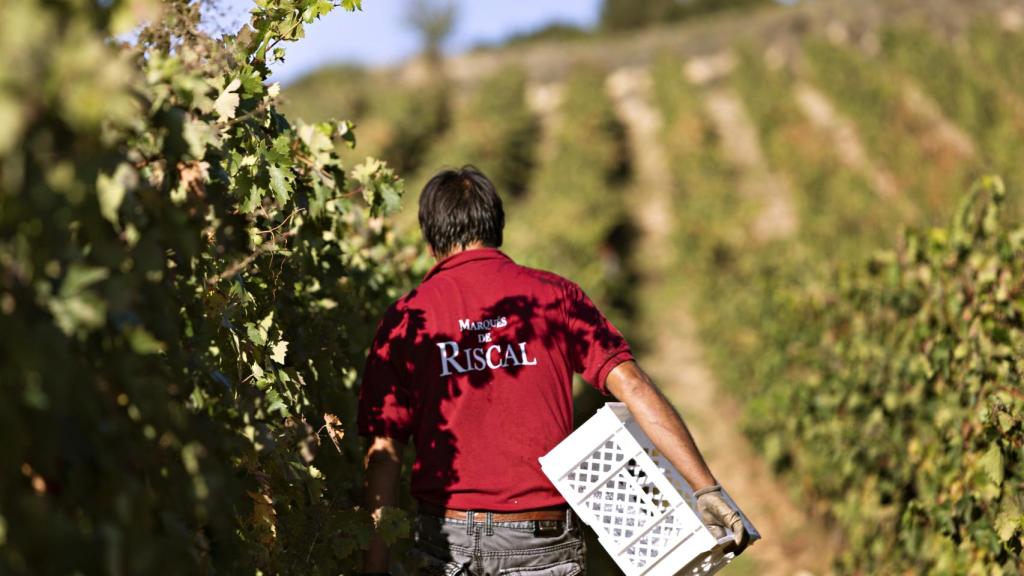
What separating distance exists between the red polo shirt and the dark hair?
142mm

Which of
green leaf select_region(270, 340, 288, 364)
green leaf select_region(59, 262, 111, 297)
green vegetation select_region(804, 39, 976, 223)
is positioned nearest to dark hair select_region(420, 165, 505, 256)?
green leaf select_region(270, 340, 288, 364)

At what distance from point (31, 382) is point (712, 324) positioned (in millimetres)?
13122

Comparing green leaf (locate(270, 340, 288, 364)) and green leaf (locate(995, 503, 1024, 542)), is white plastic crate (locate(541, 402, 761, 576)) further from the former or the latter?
green leaf (locate(995, 503, 1024, 542))

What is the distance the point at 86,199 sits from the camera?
1.63 meters

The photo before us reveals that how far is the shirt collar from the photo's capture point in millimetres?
2865

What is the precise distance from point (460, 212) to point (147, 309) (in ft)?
4.01

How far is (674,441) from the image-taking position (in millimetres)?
2668

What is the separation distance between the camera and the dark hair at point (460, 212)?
2918 millimetres

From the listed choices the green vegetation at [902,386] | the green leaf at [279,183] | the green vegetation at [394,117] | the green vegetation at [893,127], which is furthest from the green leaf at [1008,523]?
the green vegetation at [394,117]

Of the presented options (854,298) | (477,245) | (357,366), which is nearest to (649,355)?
(854,298)

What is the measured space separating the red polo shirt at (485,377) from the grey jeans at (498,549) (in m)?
0.06

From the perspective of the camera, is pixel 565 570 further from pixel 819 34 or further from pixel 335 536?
pixel 819 34

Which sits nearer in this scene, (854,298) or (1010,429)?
(1010,429)

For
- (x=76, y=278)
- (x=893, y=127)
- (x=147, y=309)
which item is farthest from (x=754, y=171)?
(x=76, y=278)
